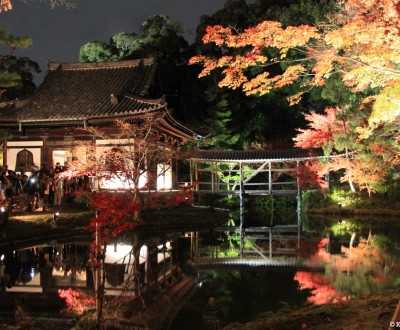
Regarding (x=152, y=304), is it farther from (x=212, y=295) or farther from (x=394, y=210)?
(x=394, y=210)

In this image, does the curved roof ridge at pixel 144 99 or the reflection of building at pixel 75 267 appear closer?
the reflection of building at pixel 75 267

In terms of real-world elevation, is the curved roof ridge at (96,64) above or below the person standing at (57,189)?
above

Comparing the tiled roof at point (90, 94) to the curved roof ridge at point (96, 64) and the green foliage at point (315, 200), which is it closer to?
the curved roof ridge at point (96, 64)

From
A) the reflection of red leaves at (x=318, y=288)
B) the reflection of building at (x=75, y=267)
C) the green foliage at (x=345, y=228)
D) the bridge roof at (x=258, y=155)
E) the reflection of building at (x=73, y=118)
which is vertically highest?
the reflection of building at (x=73, y=118)

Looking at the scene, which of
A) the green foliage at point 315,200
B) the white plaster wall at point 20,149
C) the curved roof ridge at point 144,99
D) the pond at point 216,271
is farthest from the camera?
the green foliage at point 315,200

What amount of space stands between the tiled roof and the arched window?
6.30 ft

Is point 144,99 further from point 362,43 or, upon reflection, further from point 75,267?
point 362,43

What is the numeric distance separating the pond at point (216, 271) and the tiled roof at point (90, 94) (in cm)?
726

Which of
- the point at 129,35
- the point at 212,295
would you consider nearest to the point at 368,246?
the point at 212,295

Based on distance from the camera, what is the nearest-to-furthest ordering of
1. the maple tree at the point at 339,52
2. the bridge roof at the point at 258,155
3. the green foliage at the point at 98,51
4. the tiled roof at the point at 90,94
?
the maple tree at the point at 339,52, the tiled roof at the point at 90,94, the bridge roof at the point at 258,155, the green foliage at the point at 98,51

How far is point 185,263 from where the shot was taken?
1201 centimetres

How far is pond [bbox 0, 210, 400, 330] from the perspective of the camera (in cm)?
799

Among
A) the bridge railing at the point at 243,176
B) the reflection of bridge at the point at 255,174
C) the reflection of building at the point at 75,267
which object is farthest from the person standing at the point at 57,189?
the bridge railing at the point at 243,176

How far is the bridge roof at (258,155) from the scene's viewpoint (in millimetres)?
26897
